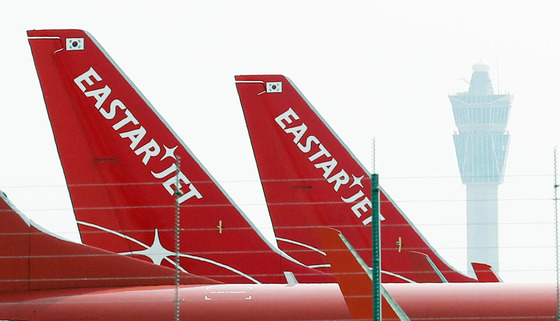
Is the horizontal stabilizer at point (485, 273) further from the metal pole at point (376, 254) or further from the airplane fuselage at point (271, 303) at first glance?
the metal pole at point (376, 254)

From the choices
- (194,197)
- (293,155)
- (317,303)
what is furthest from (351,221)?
(317,303)

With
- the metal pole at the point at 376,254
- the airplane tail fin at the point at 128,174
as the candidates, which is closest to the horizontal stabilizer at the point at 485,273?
the airplane tail fin at the point at 128,174

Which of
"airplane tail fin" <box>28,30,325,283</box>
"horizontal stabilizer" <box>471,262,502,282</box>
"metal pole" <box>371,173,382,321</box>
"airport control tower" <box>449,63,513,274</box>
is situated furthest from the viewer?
"airport control tower" <box>449,63,513,274</box>

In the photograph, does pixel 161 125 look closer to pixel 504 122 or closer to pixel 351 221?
pixel 351 221

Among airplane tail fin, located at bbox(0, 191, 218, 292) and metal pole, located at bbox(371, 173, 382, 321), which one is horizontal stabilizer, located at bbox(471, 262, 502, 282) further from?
metal pole, located at bbox(371, 173, 382, 321)

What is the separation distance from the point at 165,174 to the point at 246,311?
15.0 feet

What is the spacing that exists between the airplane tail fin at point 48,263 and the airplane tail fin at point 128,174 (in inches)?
140

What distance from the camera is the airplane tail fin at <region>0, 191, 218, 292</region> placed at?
957 centimetres

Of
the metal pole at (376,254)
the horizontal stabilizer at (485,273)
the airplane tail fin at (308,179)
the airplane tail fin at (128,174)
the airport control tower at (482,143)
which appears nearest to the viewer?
the metal pole at (376,254)

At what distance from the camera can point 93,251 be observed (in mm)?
9969

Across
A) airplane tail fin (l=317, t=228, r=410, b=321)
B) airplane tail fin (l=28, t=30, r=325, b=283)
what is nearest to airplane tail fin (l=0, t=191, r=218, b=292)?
airplane tail fin (l=317, t=228, r=410, b=321)

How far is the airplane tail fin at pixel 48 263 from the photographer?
9.57 meters

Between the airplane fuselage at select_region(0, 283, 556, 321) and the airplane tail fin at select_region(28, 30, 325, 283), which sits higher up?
the airplane tail fin at select_region(28, 30, 325, 283)

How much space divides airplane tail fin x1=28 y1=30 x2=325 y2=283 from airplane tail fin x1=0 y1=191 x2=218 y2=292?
11.7 ft
